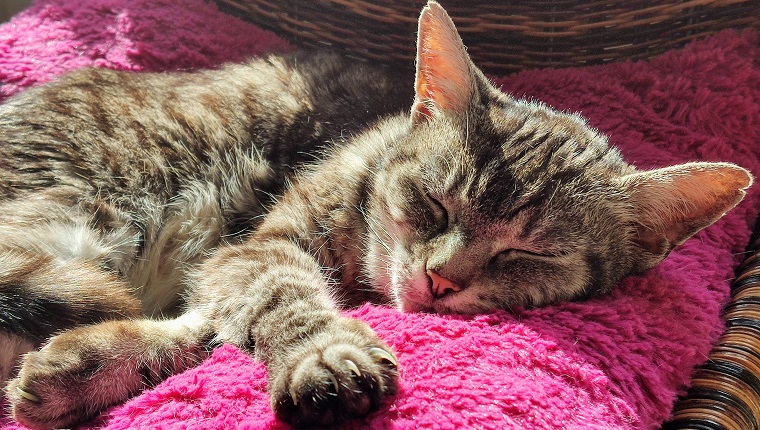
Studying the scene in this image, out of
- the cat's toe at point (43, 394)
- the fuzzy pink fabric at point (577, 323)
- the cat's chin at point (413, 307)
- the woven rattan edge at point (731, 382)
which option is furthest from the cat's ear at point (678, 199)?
→ the cat's toe at point (43, 394)

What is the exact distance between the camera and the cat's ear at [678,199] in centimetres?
127

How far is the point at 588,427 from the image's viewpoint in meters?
1.03

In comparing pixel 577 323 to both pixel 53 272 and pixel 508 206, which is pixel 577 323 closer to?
pixel 508 206

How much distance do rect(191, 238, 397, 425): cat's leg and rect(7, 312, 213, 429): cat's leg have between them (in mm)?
134

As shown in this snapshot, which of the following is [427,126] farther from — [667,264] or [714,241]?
[714,241]

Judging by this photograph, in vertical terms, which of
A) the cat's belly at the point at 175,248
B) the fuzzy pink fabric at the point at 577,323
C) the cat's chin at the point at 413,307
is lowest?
the cat's belly at the point at 175,248

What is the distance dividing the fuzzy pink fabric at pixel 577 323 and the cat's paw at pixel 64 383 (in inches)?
2.4

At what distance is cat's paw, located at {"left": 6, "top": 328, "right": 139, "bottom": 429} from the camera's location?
1.13m

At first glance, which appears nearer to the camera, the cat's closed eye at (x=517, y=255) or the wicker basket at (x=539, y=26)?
the cat's closed eye at (x=517, y=255)

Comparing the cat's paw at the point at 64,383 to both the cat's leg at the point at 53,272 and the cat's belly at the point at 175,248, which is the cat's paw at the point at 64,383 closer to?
the cat's leg at the point at 53,272

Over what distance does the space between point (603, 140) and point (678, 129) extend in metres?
0.49

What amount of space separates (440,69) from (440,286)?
571 mm

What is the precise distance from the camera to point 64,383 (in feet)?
3.76

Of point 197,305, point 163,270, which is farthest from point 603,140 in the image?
point 163,270
